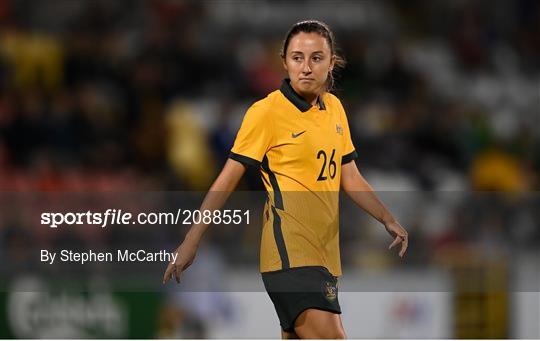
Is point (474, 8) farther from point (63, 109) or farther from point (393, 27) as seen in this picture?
point (63, 109)

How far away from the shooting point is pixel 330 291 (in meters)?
4.36

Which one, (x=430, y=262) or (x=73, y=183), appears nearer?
(x=430, y=262)

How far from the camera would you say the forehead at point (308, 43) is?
14.1 ft

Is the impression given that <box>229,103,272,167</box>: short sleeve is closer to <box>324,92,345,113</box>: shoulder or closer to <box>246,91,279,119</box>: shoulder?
<box>246,91,279,119</box>: shoulder

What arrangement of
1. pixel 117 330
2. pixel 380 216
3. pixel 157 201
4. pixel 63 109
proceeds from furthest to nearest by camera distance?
pixel 63 109 → pixel 117 330 → pixel 157 201 → pixel 380 216

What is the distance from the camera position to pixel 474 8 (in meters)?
12.6

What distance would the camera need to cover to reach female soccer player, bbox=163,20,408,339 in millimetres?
4285

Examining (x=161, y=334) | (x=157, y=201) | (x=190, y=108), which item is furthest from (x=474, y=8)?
(x=157, y=201)

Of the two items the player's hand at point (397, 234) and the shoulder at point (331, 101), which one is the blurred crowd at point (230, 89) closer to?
the player's hand at point (397, 234)

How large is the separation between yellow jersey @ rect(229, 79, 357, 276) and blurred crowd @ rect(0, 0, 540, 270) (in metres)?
3.83

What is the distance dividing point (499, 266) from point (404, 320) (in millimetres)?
815

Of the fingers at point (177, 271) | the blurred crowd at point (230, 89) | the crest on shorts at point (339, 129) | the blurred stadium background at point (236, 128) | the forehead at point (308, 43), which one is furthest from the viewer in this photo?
the blurred crowd at point (230, 89)

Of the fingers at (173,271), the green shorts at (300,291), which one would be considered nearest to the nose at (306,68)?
the green shorts at (300,291)

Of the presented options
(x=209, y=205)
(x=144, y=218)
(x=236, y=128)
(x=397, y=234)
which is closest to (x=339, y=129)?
(x=397, y=234)
